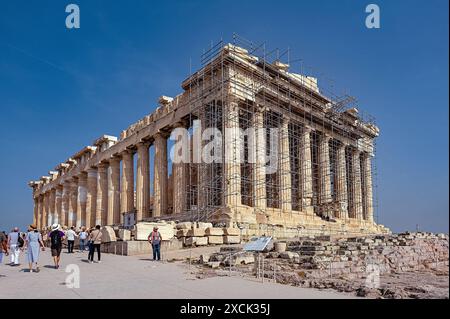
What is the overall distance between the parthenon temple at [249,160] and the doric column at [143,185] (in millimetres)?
71

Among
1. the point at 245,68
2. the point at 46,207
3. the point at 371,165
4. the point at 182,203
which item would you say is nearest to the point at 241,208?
the point at 182,203

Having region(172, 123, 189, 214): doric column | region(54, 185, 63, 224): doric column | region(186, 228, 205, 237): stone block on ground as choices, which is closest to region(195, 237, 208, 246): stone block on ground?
region(186, 228, 205, 237): stone block on ground

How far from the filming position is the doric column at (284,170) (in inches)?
1048

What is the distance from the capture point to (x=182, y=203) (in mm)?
26953

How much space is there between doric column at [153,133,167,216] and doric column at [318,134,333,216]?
1073 centimetres

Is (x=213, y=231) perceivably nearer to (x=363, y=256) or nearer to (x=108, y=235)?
(x=108, y=235)

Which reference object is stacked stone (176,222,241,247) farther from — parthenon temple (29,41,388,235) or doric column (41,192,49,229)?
doric column (41,192,49,229)

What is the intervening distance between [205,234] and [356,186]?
62.5 feet

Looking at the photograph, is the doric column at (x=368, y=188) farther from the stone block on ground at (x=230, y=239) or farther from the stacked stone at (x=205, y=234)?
the stone block on ground at (x=230, y=239)

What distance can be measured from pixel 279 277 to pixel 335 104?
23369mm

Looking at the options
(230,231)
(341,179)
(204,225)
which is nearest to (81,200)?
(341,179)

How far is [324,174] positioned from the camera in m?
31.3

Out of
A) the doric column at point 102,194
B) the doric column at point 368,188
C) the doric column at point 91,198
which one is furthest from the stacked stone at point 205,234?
the doric column at point 91,198
